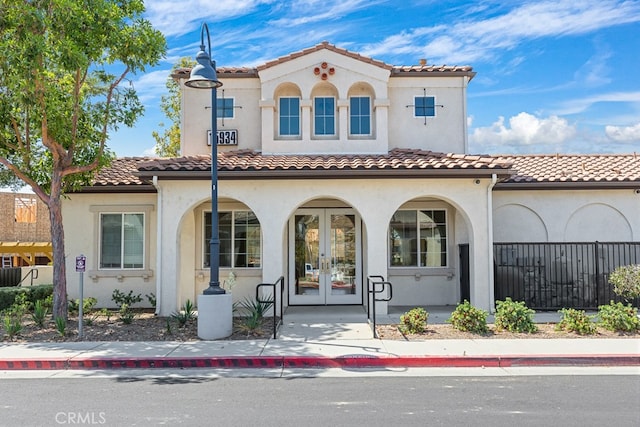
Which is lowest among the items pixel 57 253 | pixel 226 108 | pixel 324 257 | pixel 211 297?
pixel 211 297

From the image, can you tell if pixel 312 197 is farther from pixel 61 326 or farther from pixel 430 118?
pixel 61 326

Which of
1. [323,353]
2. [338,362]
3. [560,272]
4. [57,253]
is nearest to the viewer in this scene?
[338,362]

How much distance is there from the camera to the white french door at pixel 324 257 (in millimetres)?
14742

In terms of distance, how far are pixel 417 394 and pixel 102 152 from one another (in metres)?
9.01

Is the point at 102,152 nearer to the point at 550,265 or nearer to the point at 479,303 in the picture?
the point at 479,303

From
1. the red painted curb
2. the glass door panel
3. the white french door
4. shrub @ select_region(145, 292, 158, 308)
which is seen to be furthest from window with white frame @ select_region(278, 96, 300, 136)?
the red painted curb

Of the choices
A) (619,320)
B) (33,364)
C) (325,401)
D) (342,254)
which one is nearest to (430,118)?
(342,254)

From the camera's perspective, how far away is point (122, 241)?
48.9 ft

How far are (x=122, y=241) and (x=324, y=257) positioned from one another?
5.66m

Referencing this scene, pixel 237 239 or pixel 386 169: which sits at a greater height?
pixel 386 169

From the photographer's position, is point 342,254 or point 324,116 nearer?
point 342,254

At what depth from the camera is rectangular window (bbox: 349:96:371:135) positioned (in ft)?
50.2

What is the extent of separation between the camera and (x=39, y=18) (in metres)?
10.3

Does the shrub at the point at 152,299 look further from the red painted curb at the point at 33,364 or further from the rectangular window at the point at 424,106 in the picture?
the rectangular window at the point at 424,106
